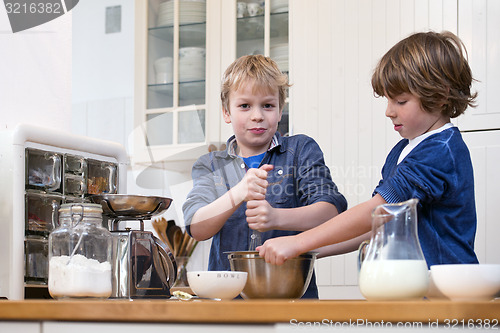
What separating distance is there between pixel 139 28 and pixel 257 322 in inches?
93.1

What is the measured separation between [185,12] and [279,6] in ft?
1.55

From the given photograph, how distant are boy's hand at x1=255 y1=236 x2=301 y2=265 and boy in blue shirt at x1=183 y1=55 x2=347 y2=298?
354mm

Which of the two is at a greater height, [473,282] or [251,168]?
[251,168]

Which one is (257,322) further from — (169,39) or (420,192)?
(169,39)

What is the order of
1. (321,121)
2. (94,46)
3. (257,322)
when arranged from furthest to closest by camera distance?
(94,46), (321,121), (257,322)

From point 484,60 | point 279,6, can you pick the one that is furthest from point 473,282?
point 279,6

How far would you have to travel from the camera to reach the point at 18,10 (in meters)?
1.54

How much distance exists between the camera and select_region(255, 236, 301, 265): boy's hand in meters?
1.03

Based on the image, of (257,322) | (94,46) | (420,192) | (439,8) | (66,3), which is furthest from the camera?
(94,46)

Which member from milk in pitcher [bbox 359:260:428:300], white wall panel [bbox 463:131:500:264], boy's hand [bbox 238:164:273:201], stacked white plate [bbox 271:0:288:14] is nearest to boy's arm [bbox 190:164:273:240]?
boy's hand [bbox 238:164:273:201]

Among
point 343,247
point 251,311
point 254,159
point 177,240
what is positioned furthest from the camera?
point 177,240

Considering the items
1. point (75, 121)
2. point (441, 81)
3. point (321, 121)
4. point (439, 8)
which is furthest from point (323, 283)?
point (75, 121)

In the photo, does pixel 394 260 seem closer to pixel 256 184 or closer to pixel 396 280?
pixel 396 280

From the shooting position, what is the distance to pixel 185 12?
286 centimetres
